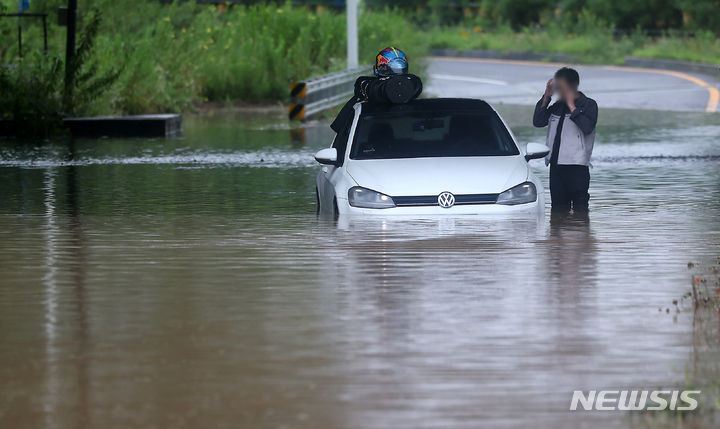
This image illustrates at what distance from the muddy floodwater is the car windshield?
784 mm

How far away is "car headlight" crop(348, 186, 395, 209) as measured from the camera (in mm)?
14336

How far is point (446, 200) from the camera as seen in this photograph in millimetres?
14172

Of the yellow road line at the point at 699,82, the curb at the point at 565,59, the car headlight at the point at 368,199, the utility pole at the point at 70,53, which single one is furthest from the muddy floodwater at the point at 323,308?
the curb at the point at 565,59

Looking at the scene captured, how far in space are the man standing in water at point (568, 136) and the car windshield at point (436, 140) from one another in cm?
41

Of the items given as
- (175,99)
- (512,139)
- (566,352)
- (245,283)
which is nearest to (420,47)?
(175,99)

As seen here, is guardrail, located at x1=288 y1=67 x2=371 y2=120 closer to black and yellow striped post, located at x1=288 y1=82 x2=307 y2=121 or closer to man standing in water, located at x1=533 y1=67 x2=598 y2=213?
black and yellow striped post, located at x1=288 y1=82 x2=307 y2=121

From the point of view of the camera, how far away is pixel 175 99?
3641cm

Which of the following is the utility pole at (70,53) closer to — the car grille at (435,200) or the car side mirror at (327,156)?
the car side mirror at (327,156)

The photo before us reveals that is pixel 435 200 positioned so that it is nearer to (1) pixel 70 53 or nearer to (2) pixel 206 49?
(1) pixel 70 53

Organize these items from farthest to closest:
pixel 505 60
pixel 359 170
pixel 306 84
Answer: pixel 505 60 → pixel 306 84 → pixel 359 170

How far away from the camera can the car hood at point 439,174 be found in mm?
14312

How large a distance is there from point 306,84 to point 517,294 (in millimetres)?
22046

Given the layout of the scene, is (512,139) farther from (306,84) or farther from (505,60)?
(505,60)

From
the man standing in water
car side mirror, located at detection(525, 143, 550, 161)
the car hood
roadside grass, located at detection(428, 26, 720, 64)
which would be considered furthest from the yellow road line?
the car hood
